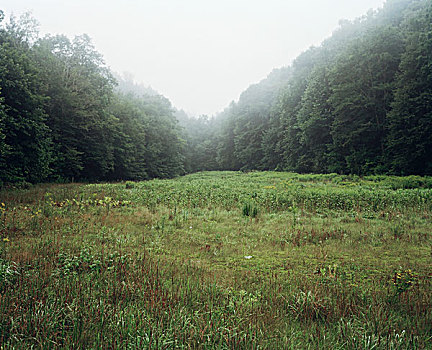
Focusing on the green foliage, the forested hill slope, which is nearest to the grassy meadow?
the green foliage

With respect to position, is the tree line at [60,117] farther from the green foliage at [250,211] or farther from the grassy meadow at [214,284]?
the green foliage at [250,211]

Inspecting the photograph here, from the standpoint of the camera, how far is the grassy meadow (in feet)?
8.03

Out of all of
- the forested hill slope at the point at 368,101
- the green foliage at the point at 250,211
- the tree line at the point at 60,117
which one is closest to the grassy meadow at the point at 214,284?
the green foliage at the point at 250,211

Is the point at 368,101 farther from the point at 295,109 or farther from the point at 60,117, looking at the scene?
the point at 60,117

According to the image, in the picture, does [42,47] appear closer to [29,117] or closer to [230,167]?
[29,117]

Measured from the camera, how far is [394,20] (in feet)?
93.4

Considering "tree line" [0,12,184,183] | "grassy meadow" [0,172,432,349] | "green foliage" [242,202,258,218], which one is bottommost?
"grassy meadow" [0,172,432,349]

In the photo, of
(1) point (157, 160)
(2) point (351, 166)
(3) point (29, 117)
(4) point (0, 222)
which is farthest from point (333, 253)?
(1) point (157, 160)

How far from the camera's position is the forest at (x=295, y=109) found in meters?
17.4

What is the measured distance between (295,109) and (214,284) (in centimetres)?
4094

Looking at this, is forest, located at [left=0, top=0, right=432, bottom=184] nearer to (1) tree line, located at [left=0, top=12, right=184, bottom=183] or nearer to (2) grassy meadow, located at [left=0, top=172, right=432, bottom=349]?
(1) tree line, located at [left=0, top=12, right=184, bottom=183]

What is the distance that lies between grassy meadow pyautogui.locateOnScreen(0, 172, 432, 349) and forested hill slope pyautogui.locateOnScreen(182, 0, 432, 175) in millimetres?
16838

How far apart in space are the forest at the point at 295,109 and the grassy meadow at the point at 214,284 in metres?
12.1

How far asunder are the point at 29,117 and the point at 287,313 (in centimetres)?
2087
